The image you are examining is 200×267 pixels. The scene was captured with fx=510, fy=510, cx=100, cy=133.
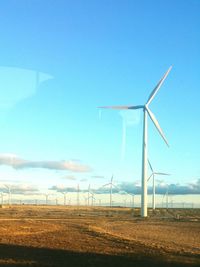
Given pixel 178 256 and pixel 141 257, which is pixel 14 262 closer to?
pixel 141 257

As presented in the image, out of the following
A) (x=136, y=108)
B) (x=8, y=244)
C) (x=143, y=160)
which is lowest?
(x=8, y=244)

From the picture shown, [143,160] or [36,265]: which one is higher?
[143,160]

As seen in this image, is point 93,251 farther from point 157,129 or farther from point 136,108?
point 136,108

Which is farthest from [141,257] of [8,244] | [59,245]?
[8,244]

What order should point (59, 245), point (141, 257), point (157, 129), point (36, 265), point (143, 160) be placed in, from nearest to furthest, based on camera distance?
point (36, 265)
point (141, 257)
point (59, 245)
point (157, 129)
point (143, 160)

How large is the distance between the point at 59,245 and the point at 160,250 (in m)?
7.11

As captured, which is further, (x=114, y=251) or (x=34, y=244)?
(x=34, y=244)

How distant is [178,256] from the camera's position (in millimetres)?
29172

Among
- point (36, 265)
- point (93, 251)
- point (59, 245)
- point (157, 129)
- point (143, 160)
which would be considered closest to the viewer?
point (36, 265)

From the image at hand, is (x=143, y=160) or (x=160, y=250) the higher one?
(x=143, y=160)

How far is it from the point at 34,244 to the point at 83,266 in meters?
11.9

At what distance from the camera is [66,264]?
24.8 metres

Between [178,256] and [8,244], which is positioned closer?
[178,256]

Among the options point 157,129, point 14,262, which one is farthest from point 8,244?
point 157,129
